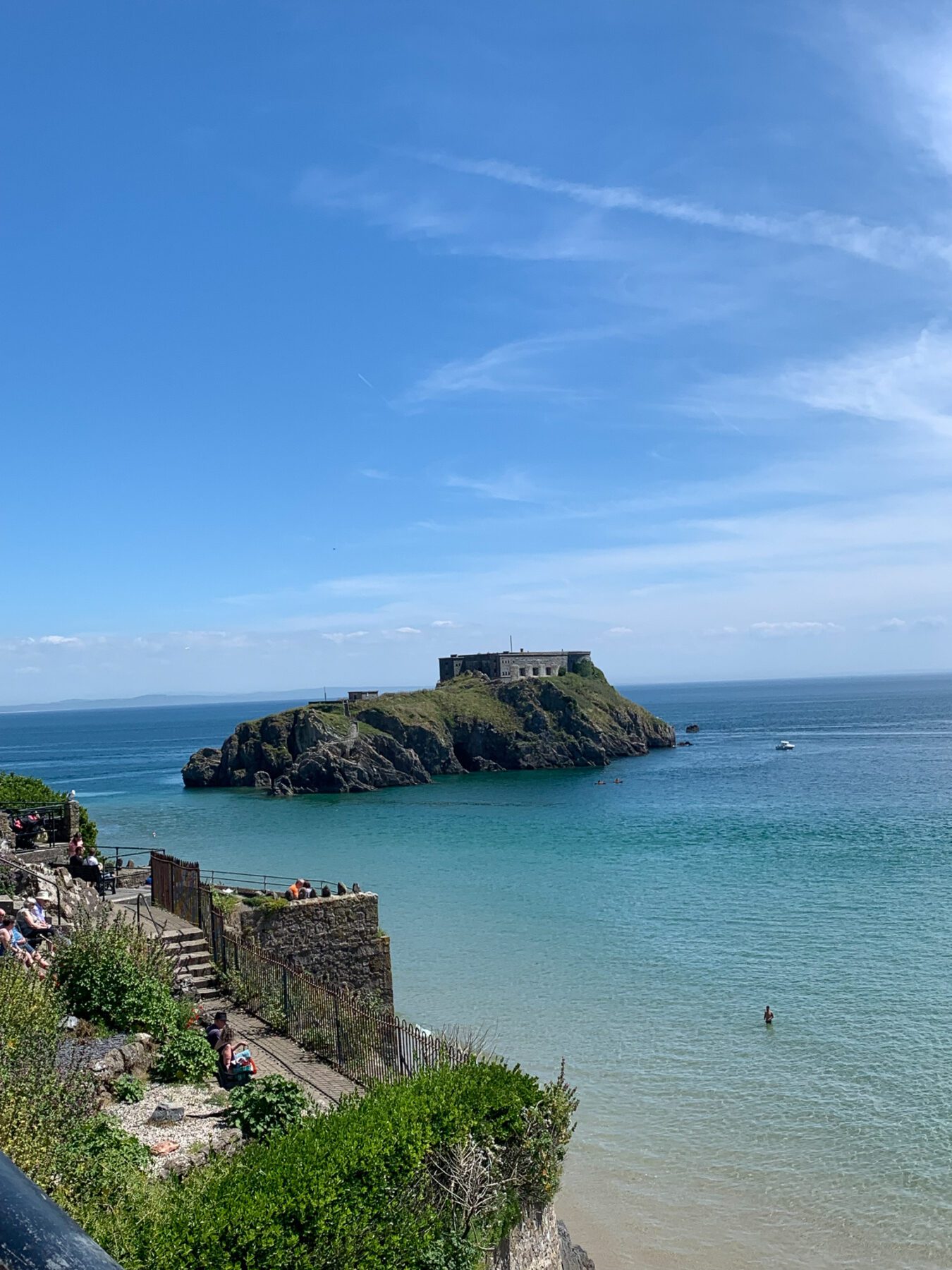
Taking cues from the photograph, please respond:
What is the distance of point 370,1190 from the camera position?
9711mm

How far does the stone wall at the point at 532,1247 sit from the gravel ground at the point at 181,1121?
13.2 feet

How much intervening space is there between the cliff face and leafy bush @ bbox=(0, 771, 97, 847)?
63403mm

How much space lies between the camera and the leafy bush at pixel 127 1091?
1378 centimetres

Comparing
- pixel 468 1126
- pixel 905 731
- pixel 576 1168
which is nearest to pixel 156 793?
pixel 576 1168

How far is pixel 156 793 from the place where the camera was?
96.3 m

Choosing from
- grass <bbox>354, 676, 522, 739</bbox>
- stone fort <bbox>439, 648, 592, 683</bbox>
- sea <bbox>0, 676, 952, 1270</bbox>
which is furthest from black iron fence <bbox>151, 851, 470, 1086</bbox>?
stone fort <bbox>439, 648, 592, 683</bbox>

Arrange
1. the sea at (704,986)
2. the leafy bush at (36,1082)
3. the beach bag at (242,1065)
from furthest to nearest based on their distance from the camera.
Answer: the sea at (704,986)
the beach bag at (242,1065)
the leafy bush at (36,1082)

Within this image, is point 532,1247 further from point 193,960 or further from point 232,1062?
point 193,960

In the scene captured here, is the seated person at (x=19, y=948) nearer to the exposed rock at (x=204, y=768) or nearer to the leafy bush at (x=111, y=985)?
the leafy bush at (x=111, y=985)

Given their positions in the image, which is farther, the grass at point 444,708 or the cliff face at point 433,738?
the grass at point 444,708

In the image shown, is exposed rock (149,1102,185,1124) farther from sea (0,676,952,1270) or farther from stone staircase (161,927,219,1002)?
sea (0,676,952,1270)

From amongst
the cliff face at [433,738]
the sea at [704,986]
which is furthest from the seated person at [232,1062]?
the cliff face at [433,738]

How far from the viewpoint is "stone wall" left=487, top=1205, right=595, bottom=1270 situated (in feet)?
38.1

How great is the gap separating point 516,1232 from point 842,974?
20040 millimetres
